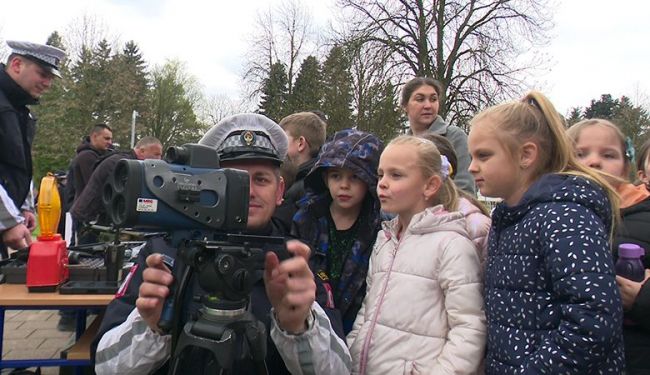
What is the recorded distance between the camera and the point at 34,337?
4.90 meters

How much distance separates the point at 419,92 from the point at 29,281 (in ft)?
9.57

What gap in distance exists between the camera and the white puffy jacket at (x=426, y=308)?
5.93ft

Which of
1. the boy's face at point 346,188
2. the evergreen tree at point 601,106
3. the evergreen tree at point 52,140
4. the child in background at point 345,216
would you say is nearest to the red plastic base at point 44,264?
the child in background at point 345,216

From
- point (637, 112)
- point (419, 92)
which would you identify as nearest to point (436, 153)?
point (419, 92)

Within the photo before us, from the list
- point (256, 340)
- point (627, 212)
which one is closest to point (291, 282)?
point (256, 340)

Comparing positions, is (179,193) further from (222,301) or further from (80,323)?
(80,323)

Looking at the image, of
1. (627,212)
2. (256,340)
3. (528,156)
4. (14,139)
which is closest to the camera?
(256,340)

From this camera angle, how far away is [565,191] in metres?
1.61

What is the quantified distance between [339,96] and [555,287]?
15062 mm

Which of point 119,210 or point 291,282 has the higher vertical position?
point 119,210

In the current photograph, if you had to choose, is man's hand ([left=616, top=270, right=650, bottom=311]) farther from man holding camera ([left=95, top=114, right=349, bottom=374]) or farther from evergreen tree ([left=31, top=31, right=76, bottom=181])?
evergreen tree ([left=31, top=31, right=76, bottom=181])

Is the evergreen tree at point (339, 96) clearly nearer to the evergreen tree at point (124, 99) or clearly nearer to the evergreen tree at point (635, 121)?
the evergreen tree at point (635, 121)

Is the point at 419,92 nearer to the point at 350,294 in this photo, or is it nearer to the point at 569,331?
the point at 350,294

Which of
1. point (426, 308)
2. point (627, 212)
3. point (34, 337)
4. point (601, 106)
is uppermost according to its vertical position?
point (601, 106)
